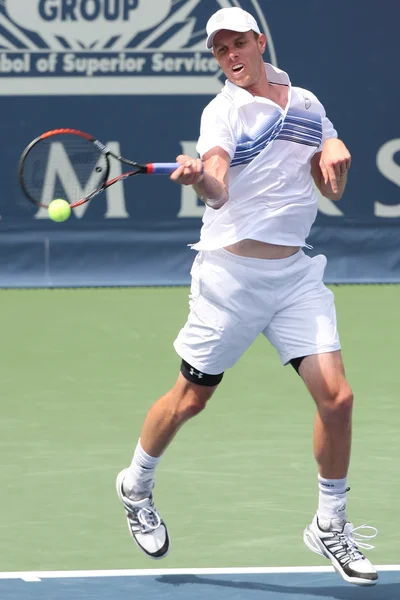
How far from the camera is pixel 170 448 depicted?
6.36m

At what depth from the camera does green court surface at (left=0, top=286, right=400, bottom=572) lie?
504 centimetres

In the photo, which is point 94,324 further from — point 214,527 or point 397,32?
point 214,527

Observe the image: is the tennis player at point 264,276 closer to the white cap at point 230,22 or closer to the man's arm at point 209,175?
the white cap at point 230,22

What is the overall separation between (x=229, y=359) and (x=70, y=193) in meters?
1.30

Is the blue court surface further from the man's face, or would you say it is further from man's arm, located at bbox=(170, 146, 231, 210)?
the man's face

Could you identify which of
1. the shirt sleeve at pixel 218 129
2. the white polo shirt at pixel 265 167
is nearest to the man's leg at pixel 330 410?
the white polo shirt at pixel 265 167

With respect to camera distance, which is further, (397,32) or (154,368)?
(397,32)

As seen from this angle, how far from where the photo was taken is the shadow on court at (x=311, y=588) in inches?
179

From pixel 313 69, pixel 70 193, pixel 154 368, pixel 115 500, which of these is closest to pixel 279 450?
pixel 115 500

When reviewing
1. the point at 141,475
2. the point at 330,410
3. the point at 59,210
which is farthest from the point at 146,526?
the point at 59,210

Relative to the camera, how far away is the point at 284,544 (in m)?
5.02

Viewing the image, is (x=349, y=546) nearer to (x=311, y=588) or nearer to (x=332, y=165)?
(x=311, y=588)

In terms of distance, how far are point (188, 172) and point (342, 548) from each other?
1.35 meters

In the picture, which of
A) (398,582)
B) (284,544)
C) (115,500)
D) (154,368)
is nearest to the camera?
(398,582)
